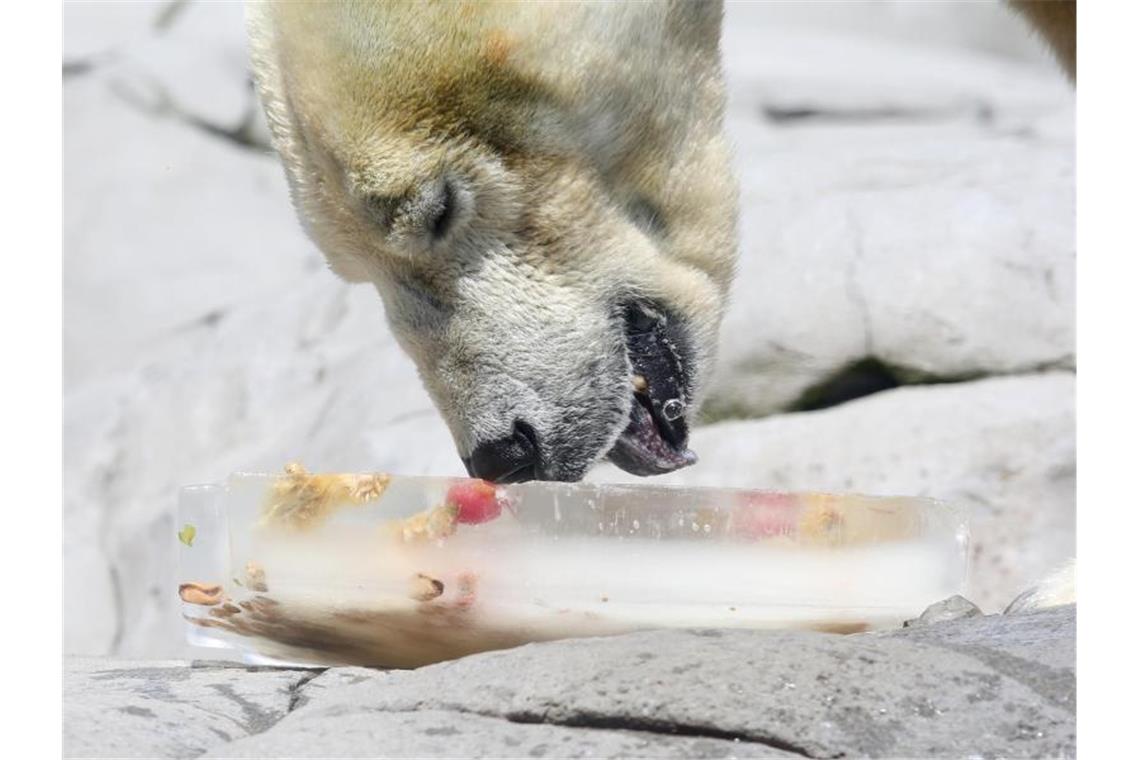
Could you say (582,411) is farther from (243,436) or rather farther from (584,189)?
(243,436)

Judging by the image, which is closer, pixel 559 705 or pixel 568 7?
pixel 559 705

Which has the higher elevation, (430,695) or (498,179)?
→ (498,179)

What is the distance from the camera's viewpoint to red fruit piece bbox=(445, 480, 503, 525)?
1.34 meters

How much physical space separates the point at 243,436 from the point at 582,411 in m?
2.25

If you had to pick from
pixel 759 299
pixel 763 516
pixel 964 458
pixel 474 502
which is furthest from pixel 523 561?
pixel 759 299

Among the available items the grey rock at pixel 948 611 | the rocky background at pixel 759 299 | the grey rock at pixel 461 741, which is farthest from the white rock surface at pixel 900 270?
the grey rock at pixel 461 741

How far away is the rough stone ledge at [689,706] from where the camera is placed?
1009 millimetres

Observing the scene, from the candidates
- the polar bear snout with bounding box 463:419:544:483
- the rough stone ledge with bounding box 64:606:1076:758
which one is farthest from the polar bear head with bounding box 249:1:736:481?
the rough stone ledge with bounding box 64:606:1076:758

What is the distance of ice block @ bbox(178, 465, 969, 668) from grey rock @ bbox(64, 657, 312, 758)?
66mm

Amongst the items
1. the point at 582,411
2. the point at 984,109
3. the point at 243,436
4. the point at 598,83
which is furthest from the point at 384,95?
the point at 984,109

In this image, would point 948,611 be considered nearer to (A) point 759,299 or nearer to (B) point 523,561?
(B) point 523,561

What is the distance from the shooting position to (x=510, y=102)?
1.54 metres

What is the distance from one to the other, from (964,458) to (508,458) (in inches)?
56.9

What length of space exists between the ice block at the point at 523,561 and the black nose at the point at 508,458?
0.72 feet
